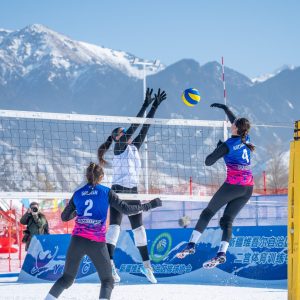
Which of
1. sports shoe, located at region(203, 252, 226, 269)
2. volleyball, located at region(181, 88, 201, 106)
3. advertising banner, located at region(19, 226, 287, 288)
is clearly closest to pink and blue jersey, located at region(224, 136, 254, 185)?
sports shoe, located at region(203, 252, 226, 269)

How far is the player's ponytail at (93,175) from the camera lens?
957 centimetres

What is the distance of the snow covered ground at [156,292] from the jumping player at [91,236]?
2.90 meters

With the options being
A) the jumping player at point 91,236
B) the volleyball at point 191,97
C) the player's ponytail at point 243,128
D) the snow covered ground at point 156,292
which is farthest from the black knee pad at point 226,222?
the volleyball at point 191,97

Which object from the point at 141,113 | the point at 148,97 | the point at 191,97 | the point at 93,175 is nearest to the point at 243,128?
the point at 191,97

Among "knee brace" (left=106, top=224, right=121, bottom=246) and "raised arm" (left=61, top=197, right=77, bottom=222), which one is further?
"knee brace" (left=106, top=224, right=121, bottom=246)

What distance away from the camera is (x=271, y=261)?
46.8ft

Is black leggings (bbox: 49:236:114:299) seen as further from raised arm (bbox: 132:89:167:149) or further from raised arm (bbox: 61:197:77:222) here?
raised arm (bbox: 132:89:167:149)

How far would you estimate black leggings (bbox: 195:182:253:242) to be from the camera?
10.8 meters

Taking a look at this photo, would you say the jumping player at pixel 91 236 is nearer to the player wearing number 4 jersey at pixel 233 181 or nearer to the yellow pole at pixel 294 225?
the player wearing number 4 jersey at pixel 233 181

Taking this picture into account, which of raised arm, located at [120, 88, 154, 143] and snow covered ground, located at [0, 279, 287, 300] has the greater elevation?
raised arm, located at [120, 88, 154, 143]

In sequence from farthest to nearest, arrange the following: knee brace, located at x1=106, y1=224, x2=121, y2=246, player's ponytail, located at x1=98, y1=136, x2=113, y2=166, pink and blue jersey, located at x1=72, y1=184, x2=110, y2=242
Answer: knee brace, located at x1=106, y1=224, x2=121, y2=246, player's ponytail, located at x1=98, y1=136, x2=113, y2=166, pink and blue jersey, located at x1=72, y1=184, x2=110, y2=242

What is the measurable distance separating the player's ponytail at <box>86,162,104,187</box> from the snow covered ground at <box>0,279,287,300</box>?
3.24 meters

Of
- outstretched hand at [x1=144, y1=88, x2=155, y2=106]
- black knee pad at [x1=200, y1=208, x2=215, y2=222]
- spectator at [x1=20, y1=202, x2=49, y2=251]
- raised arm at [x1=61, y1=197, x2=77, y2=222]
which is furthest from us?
spectator at [x1=20, y1=202, x2=49, y2=251]

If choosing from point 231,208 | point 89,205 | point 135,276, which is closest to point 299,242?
point 231,208
